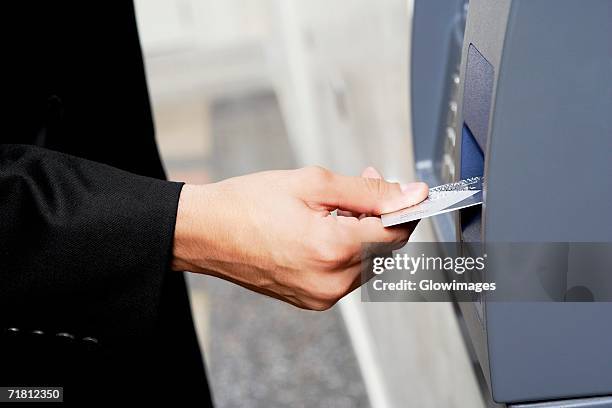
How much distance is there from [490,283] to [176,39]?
12.3ft

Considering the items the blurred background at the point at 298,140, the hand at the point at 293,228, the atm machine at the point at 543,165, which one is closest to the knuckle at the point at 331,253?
the hand at the point at 293,228

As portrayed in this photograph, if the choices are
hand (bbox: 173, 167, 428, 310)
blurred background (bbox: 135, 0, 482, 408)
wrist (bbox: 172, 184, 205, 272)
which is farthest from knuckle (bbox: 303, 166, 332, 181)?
blurred background (bbox: 135, 0, 482, 408)

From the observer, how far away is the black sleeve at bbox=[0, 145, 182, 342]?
784 mm

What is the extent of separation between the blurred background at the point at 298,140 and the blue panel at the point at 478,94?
315mm

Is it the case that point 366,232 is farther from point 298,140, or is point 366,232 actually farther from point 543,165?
point 298,140

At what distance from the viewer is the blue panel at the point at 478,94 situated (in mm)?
635

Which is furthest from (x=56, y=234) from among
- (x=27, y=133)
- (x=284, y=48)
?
(x=284, y=48)

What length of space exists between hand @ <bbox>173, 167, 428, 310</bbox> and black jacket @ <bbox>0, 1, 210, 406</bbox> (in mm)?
38

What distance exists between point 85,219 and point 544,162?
17.6 inches

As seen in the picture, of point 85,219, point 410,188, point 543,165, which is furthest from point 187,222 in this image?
point 543,165

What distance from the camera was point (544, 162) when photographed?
0.58 meters

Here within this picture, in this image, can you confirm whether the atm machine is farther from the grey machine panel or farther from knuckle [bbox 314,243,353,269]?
knuckle [bbox 314,243,353,269]

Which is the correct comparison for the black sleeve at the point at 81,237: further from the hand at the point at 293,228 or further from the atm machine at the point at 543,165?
the atm machine at the point at 543,165

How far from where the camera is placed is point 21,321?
2.85ft
